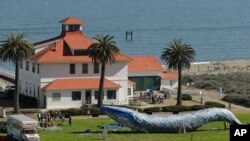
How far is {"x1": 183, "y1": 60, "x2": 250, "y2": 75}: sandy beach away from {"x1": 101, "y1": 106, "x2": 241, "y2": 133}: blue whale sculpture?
2806 inches

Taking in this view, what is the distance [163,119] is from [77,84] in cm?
2546

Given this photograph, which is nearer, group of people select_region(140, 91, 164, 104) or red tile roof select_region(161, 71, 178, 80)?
group of people select_region(140, 91, 164, 104)

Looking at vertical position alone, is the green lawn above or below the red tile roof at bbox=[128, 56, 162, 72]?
below

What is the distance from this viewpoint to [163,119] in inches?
2435

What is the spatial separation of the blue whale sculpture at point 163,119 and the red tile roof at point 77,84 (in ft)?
74.3

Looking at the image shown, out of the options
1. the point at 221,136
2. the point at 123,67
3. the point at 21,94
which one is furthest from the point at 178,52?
the point at 221,136

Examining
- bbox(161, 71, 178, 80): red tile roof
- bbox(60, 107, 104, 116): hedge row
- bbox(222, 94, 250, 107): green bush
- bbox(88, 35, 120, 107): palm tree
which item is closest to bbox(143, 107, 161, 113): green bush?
bbox(60, 107, 104, 116): hedge row

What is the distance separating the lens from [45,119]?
227 feet

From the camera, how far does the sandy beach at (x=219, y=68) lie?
452ft

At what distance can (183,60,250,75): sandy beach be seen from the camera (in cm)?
13788

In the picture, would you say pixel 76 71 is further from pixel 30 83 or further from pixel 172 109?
pixel 172 109

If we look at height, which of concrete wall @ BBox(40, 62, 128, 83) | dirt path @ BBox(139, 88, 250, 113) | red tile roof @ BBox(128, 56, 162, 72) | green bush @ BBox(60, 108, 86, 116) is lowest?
green bush @ BBox(60, 108, 86, 116)

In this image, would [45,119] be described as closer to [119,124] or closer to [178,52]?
[119,124]

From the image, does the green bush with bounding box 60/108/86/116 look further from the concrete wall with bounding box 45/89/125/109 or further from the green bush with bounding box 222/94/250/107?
the green bush with bounding box 222/94/250/107
